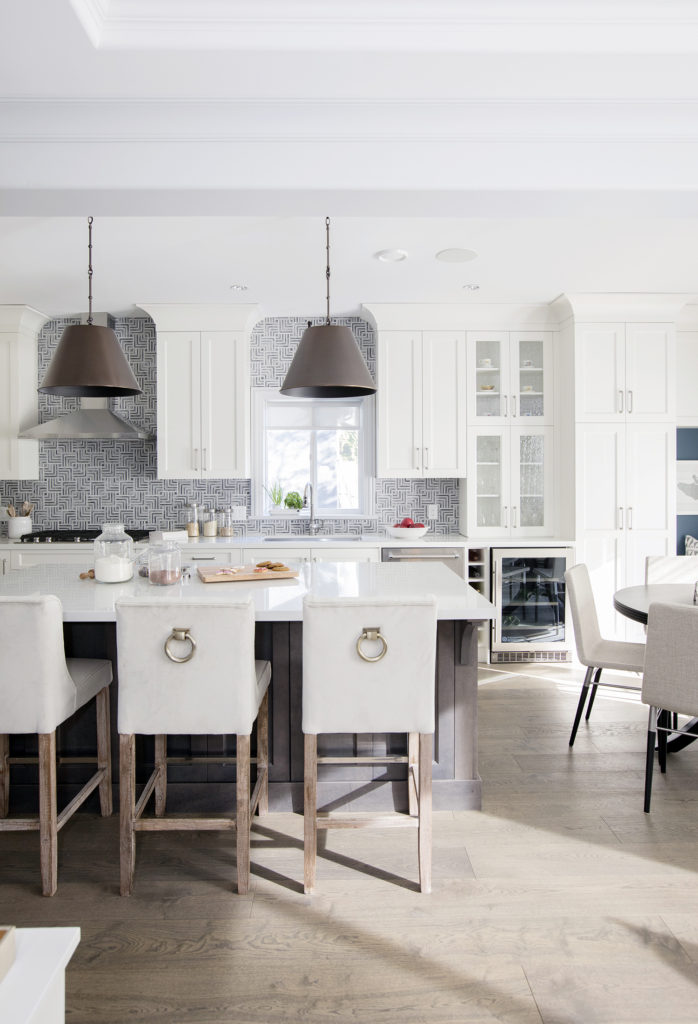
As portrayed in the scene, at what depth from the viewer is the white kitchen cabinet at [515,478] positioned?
4902 mm

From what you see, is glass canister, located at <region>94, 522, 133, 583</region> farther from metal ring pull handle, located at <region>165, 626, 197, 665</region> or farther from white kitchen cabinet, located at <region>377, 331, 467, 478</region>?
white kitchen cabinet, located at <region>377, 331, 467, 478</region>

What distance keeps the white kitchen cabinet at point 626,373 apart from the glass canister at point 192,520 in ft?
9.47

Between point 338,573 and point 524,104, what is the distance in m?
1.89

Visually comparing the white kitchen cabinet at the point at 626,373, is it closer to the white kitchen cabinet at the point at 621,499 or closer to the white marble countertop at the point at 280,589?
the white kitchen cabinet at the point at 621,499

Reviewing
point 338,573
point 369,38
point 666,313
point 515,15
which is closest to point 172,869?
point 338,573

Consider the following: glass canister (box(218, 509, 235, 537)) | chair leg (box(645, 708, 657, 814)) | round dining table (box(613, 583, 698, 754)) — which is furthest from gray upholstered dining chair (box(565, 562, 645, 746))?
glass canister (box(218, 509, 235, 537))

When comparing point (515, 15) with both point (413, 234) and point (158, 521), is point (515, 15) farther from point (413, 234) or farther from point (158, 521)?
point (158, 521)

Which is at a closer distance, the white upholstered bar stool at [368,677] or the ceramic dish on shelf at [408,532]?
the white upholstered bar stool at [368,677]

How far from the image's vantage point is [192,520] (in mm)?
5082

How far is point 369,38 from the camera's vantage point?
1.82 meters

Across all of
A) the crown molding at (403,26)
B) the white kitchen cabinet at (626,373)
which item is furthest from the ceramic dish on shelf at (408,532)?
the crown molding at (403,26)

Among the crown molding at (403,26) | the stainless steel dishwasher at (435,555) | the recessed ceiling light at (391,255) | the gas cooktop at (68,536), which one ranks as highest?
the recessed ceiling light at (391,255)

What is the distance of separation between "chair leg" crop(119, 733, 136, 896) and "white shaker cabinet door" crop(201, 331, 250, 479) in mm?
2950

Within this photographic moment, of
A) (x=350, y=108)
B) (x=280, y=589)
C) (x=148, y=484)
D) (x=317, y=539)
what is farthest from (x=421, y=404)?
(x=350, y=108)
